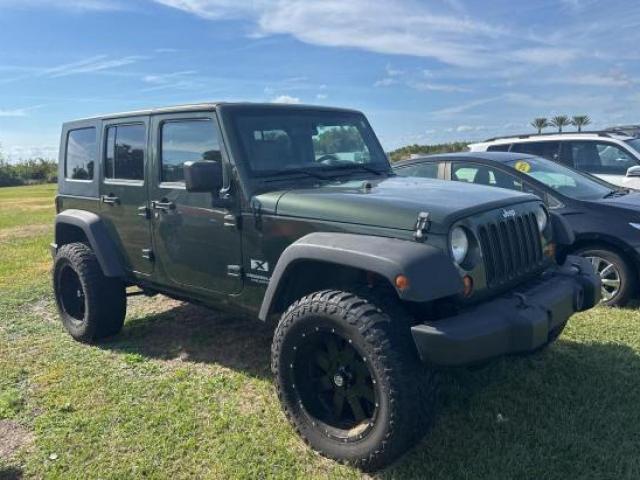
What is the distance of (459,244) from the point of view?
3094 millimetres

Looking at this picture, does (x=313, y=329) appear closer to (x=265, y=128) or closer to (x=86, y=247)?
(x=265, y=128)

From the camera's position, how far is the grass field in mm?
3141

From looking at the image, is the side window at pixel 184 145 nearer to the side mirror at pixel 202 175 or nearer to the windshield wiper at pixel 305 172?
the side mirror at pixel 202 175

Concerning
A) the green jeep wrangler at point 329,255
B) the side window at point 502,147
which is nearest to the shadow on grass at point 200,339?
the green jeep wrangler at point 329,255

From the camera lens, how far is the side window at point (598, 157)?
8039 millimetres

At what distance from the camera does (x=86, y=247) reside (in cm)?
525

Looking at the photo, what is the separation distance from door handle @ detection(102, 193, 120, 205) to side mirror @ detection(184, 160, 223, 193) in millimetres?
1424

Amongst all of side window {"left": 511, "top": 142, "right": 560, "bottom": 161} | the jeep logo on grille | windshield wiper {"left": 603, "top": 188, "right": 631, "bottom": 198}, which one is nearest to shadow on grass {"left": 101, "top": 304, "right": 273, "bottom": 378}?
the jeep logo on grille

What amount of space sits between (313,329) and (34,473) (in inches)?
68.2

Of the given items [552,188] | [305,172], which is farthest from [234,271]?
[552,188]

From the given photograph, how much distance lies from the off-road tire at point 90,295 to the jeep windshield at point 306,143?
2089mm

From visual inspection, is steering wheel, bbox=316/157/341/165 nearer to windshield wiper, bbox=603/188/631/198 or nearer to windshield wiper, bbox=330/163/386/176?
windshield wiper, bbox=330/163/386/176

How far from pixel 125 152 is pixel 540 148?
5.90m

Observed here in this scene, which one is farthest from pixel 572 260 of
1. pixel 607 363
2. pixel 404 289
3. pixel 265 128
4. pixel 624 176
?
pixel 624 176
